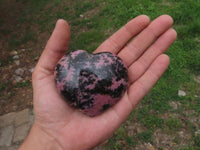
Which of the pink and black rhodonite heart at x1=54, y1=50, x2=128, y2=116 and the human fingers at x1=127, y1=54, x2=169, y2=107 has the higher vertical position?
the pink and black rhodonite heart at x1=54, y1=50, x2=128, y2=116

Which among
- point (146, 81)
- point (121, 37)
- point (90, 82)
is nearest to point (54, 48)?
point (90, 82)

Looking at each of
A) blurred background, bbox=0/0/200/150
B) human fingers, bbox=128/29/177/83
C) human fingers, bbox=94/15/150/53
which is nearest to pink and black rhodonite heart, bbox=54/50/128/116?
human fingers, bbox=128/29/177/83

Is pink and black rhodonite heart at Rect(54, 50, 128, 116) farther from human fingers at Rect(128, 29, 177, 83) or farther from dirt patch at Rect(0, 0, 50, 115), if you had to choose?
dirt patch at Rect(0, 0, 50, 115)

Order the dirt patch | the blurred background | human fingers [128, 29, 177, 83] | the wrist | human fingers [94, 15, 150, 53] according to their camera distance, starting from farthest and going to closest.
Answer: the dirt patch < the blurred background < human fingers [94, 15, 150, 53] < human fingers [128, 29, 177, 83] < the wrist

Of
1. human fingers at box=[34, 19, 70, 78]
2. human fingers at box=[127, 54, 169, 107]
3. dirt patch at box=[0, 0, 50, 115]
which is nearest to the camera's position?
human fingers at box=[34, 19, 70, 78]

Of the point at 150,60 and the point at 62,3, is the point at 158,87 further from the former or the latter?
the point at 62,3

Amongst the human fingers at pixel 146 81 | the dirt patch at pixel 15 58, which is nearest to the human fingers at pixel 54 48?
the human fingers at pixel 146 81

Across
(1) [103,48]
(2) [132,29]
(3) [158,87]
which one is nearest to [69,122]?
(1) [103,48]
